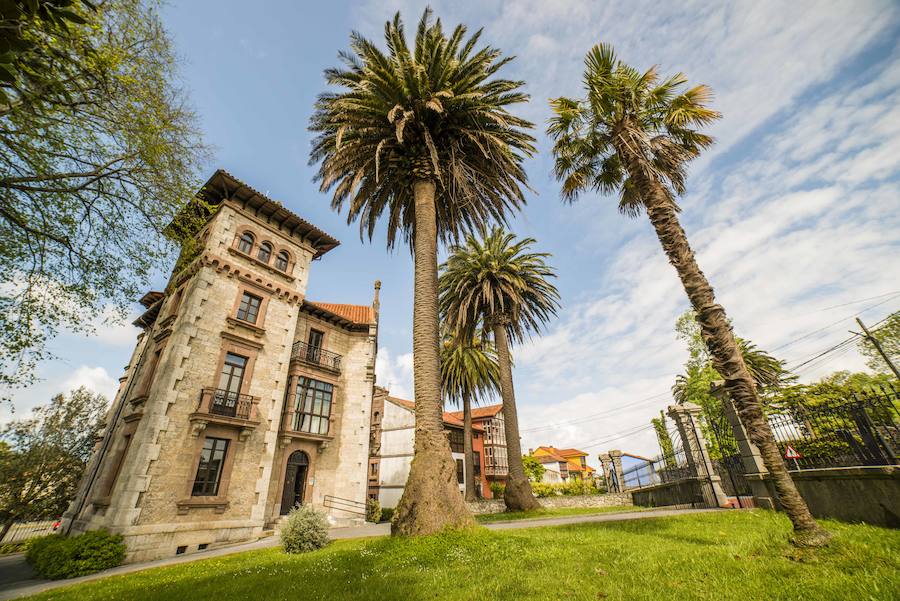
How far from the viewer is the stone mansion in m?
14.1

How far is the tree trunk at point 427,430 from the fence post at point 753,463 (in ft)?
26.4

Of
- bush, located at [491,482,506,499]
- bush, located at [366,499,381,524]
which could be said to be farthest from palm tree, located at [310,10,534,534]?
bush, located at [491,482,506,499]

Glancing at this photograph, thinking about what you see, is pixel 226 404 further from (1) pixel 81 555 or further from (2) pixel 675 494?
(2) pixel 675 494

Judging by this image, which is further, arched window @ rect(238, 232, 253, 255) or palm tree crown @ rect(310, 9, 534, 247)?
arched window @ rect(238, 232, 253, 255)

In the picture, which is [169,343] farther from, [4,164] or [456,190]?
[456,190]

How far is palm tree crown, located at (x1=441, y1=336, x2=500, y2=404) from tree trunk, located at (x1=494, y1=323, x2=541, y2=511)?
8.80m

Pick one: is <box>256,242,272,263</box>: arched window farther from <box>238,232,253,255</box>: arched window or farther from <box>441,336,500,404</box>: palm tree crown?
<box>441,336,500,404</box>: palm tree crown

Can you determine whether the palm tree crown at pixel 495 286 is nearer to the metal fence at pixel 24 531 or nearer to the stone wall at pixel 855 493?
the stone wall at pixel 855 493

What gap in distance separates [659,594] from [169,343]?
63.9 ft

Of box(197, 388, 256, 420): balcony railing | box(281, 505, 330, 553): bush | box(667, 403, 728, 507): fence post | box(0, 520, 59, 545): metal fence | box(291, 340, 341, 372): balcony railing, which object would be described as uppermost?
box(291, 340, 341, 372): balcony railing

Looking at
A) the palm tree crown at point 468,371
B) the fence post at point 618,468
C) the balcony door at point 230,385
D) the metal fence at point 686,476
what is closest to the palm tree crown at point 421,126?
the balcony door at point 230,385

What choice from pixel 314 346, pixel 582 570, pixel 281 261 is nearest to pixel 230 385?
pixel 314 346

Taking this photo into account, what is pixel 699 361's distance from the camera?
3241cm

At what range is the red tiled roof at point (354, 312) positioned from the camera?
2510cm
